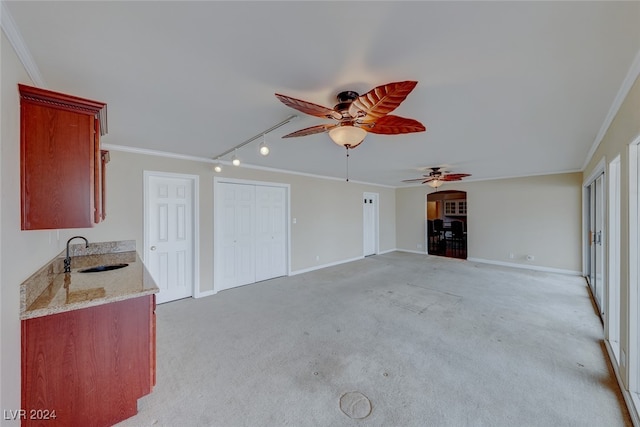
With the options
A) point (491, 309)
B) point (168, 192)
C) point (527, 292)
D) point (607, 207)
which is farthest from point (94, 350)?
point (527, 292)

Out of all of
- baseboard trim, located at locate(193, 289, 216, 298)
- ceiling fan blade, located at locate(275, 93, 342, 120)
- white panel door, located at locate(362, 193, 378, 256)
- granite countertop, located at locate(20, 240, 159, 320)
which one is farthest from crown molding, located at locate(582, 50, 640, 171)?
baseboard trim, located at locate(193, 289, 216, 298)

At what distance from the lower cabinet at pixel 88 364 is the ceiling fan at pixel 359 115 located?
186cm

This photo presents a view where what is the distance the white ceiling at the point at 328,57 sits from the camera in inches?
45.1

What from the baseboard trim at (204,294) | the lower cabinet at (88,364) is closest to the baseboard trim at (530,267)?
the baseboard trim at (204,294)

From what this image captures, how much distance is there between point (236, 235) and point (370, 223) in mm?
4452

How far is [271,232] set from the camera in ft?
17.1

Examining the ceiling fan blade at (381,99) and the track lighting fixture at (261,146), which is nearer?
the ceiling fan blade at (381,99)

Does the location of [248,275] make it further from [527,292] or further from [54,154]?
[527,292]

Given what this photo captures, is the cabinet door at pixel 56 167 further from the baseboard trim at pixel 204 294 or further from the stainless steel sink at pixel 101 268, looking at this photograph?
the baseboard trim at pixel 204 294

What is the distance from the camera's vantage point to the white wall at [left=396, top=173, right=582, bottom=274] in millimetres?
5434

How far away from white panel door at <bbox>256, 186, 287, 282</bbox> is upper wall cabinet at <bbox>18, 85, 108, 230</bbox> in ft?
11.1

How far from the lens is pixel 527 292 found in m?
4.26

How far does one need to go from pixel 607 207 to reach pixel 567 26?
8.03ft

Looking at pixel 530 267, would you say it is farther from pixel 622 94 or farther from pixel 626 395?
pixel 622 94
